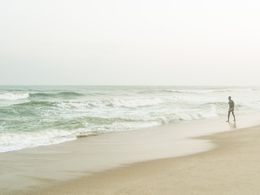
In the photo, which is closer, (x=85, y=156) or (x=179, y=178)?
(x=179, y=178)

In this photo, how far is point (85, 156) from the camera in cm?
966

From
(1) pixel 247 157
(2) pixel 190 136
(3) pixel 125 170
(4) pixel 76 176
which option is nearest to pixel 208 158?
(1) pixel 247 157

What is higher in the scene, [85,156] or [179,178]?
[179,178]

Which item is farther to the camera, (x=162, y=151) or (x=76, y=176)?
(x=162, y=151)

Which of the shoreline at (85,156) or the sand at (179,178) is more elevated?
the sand at (179,178)

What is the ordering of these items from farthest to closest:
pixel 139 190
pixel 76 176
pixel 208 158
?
pixel 208 158 → pixel 76 176 → pixel 139 190

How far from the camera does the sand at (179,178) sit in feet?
19.4

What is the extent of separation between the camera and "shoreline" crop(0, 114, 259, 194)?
7199 millimetres

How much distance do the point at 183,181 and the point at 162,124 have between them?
12196 mm

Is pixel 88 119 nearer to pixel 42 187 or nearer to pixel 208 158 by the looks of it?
pixel 208 158

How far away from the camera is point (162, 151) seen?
10.5 meters

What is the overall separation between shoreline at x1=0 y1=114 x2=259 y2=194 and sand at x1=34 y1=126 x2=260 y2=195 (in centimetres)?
40

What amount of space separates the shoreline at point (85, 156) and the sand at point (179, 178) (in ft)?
1.32

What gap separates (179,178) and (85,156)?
139 inches
